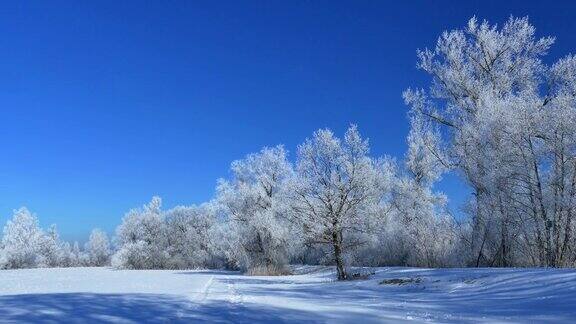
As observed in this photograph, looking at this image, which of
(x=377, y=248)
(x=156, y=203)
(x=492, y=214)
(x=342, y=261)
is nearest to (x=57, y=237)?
(x=156, y=203)

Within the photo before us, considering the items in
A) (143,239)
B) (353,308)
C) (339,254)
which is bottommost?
(353,308)

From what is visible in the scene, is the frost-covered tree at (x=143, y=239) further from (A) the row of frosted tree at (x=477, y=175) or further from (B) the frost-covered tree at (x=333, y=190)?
(B) the frost-covered tree at (x=333, y=190)

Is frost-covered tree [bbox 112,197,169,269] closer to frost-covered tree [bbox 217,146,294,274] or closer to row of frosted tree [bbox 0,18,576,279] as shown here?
frost-covered tree [bbox 217,146,294,274]

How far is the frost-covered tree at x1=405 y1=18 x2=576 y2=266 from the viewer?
1823 cm

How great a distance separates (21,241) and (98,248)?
3978cm

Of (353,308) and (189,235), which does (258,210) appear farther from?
(353,308)

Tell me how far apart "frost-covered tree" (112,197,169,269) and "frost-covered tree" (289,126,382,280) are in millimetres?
37735

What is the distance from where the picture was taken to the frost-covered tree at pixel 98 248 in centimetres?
9831

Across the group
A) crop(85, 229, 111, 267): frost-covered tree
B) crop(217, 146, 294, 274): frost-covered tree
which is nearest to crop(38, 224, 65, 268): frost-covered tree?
crop(85, 229, 111, 267): frost-covered tree

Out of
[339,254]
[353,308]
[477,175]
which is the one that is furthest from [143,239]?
[353,308]

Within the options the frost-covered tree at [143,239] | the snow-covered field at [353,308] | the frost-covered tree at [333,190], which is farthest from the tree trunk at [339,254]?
the frost-covered tree at [143,239]

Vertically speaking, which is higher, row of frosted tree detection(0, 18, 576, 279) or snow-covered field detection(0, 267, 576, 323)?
row of frosted tree detection(0, 18, 576, 279)

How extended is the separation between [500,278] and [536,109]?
8623 millimetres

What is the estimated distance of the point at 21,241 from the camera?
205 feet
